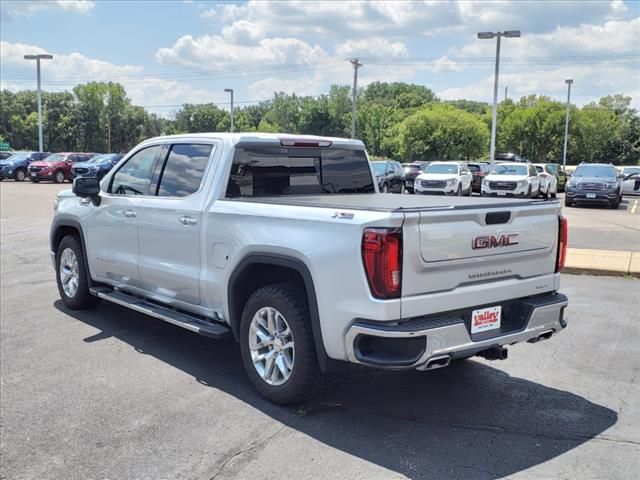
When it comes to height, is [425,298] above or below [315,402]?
above

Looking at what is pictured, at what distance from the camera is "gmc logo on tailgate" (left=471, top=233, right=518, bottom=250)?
3.96m

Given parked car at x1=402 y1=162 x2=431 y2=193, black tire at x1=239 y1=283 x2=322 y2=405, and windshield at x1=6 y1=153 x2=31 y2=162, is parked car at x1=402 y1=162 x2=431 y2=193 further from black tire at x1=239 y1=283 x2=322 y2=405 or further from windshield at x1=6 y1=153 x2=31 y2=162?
black tire at x1=239 y1=283 x2=322 y2=405

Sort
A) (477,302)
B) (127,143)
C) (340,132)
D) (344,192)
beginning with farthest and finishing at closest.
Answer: (340,132) < (127,143) < (344,192) < (477,302)

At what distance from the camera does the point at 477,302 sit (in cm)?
401

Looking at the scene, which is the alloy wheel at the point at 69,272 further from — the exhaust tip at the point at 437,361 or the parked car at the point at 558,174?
the parked car at the point at 558,174

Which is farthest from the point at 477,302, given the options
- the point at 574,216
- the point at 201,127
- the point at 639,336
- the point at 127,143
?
the point at 201,127

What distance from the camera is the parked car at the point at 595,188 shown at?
22.7 metres

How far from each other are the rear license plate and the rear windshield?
2.14 m

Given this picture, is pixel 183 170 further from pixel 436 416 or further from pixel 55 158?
pixel 55 158

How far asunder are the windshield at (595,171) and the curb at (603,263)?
13.6 m

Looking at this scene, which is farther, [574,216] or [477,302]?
[574,216]

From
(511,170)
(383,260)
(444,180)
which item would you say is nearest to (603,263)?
(383,260)

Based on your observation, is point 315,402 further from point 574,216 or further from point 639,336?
point 574,216

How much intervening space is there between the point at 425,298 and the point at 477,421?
105cm
